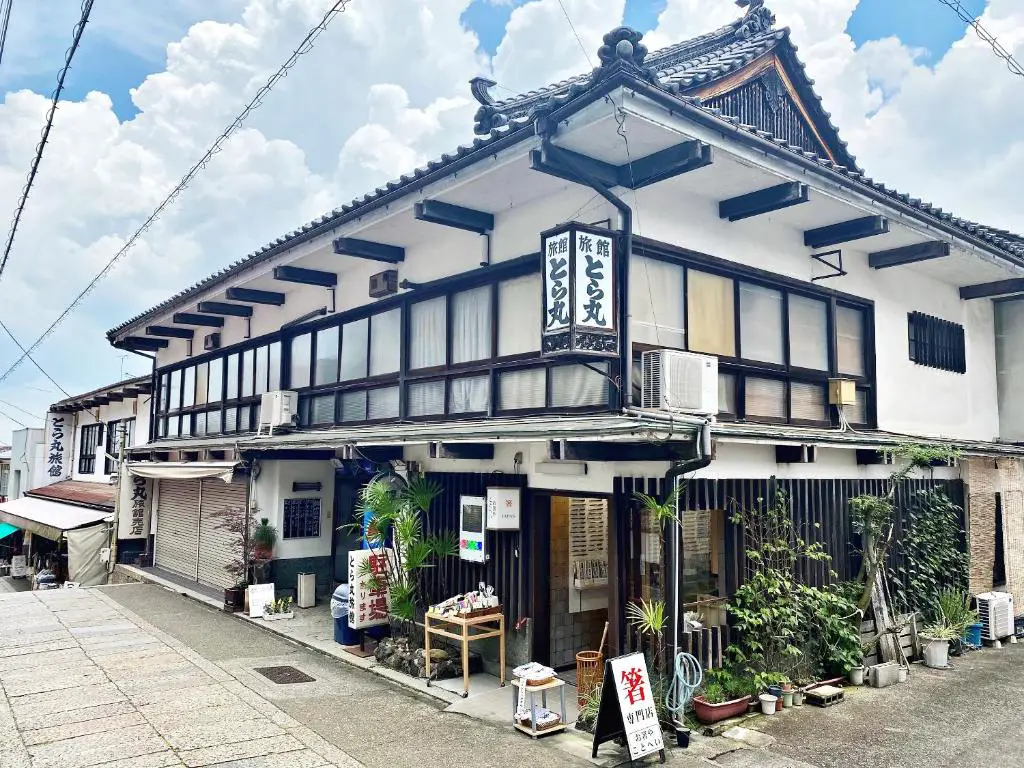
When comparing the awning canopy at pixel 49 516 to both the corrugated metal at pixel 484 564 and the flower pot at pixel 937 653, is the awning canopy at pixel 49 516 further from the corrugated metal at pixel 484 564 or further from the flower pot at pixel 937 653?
the flower pot at pixel 937 653

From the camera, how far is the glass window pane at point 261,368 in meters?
15.8

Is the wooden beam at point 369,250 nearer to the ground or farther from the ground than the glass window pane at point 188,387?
farther from the ground

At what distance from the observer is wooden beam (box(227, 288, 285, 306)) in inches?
587

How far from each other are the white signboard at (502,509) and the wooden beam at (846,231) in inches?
220

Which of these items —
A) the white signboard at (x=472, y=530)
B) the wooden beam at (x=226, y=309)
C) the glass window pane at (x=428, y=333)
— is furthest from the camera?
the wooden beam at (x=226, y=309)

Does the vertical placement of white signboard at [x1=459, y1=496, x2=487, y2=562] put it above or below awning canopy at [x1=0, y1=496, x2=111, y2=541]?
above

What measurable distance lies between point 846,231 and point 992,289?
5080 mm

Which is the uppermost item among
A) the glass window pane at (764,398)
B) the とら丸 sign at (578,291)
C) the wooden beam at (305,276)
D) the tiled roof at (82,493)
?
the wooden beam at (305,276)

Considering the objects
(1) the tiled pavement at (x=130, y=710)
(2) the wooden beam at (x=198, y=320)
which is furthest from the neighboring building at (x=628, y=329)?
(2) the wooden beam at (x=198, y=320)

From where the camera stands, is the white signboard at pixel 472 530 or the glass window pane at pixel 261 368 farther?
the glass window pane at pixel 261 368

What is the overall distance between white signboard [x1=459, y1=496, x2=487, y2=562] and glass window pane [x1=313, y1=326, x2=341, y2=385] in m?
4.55

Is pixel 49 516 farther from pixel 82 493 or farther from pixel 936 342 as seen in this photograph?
pixel 936 342

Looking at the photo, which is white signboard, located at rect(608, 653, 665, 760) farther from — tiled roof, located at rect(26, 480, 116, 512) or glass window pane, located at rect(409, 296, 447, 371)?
tiled roof, located at rect(26, 480, 116, 512)

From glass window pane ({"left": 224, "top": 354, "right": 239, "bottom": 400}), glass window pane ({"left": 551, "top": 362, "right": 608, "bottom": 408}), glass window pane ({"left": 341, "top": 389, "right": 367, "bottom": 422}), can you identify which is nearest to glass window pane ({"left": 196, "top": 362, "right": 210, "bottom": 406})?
glass window pane ({"left": 224, "top": 354, "right": 239, "bottom": 400})
